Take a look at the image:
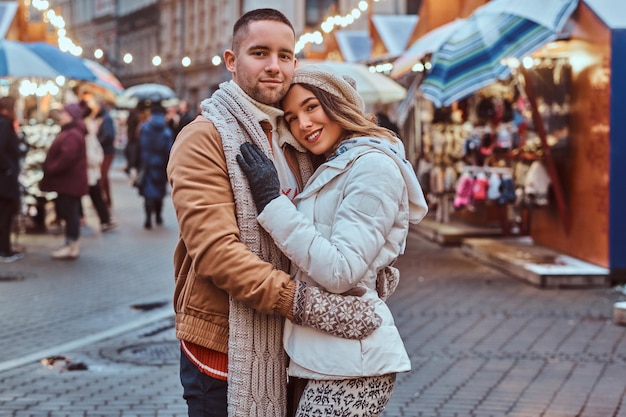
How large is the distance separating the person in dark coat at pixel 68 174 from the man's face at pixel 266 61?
10252mm

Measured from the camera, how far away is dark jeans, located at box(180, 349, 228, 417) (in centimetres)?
337

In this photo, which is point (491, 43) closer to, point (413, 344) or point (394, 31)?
point (413, 344)

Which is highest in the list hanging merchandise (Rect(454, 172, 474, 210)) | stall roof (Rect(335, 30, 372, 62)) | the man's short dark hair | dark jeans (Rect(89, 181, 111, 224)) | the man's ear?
stall roof (Rect(335, 30, 372, 62))

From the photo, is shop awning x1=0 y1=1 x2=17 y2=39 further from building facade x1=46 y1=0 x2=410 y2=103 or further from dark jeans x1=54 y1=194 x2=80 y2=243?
building facade x1=46 y1=0 x2=410 y2=103

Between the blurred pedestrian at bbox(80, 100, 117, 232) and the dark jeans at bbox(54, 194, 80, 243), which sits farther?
the blurred pedestrian at bbox(80, 100, 117, 232)

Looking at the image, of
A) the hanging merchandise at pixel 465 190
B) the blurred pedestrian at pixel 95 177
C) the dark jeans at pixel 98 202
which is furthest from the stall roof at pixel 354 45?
the hanging merchandise at pixel 465 190

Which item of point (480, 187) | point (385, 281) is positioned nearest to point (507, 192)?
point (480, 187)

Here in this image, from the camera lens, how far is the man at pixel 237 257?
3.19 m

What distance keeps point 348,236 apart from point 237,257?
34 cm

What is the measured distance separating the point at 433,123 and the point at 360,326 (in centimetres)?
1440

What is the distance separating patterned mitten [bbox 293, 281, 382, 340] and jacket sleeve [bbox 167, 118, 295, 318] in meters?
0.04

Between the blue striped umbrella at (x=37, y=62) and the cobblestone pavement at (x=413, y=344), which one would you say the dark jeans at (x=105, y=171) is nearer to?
the blue striped umbrella at (x=37, y=62)

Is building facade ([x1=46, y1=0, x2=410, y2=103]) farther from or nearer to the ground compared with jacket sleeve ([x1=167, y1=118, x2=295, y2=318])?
farther from the ground

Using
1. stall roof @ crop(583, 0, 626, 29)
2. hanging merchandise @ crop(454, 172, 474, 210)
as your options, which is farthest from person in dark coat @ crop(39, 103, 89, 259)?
stall roof @ crop(583, 0, 626, 29)
